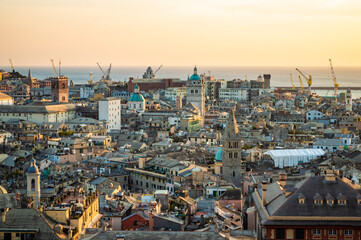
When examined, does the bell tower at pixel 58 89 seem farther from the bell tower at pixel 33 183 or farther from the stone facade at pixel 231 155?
the bell tower at pixel 33 183

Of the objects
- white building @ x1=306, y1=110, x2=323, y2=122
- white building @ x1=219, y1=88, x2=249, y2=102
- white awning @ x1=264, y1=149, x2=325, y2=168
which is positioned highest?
white building @ x1=219, y1=88, x2=249, y2=102

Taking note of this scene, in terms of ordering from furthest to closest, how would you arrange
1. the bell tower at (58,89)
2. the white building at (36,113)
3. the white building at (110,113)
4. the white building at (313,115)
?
the bell tower at (58,89) → the white building at (313,115) → the white building at (110,113) → the white building at (36,113)

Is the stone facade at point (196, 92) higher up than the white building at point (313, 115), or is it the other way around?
the stone facade at point (196, 92)

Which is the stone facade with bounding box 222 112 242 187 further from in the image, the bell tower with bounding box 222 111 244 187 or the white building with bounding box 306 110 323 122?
the white building with bounding box 306 110 323 122

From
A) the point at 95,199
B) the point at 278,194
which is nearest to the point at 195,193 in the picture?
the point at 95,199

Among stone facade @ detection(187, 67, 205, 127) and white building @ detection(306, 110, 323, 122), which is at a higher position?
stone facade @ detection(187, 67, 205, 127)

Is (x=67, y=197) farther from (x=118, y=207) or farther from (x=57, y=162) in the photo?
(x=57, y=162)

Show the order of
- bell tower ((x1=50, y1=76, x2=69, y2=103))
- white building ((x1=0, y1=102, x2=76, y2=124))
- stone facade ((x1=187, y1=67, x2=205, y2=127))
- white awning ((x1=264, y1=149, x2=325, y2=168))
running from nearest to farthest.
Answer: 1. white awning ((x1=264, y1=149, x2=325, y2=168))
2. white building ((x1=0, y1=102, x2=76, y2=124))
3. stone facade ((x1=187, y1=67, x2=205, y2=127))
4. bell tower ((x1=50, y1=76, x2=69, y2=103))

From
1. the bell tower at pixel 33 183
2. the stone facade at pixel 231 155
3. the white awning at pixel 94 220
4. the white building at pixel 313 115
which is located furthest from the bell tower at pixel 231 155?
the white building at pixel 313 115

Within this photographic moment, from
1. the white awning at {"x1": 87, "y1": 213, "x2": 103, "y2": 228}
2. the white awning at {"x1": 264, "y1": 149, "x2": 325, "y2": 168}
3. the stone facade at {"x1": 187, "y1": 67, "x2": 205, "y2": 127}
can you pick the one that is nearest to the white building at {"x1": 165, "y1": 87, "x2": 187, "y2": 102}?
the stone facade at {"x1": 187, "y1": 67, "x2": 205, "y2": 127}
